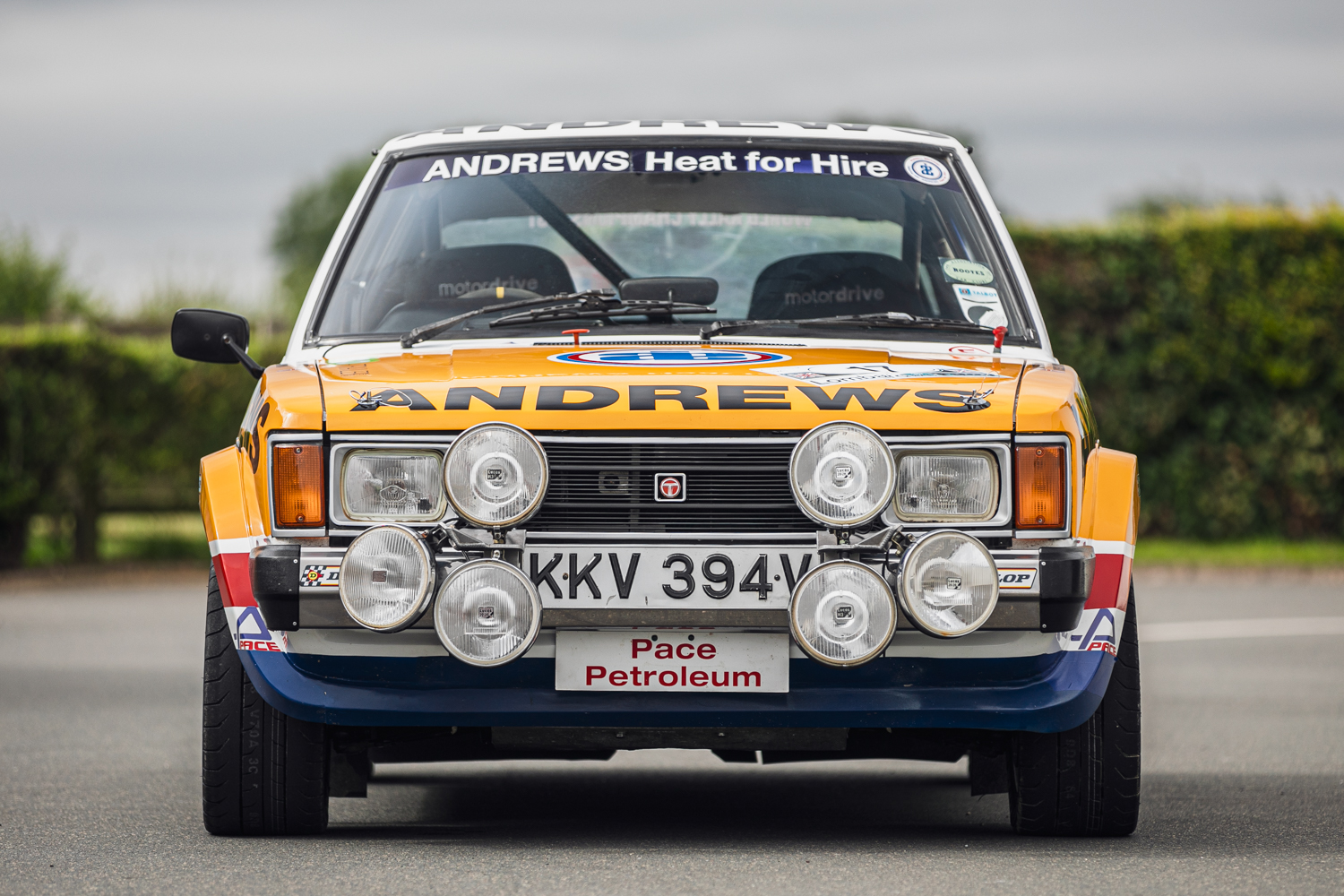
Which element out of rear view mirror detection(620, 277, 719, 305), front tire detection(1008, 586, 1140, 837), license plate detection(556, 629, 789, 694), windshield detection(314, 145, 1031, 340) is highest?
windshield detection(314, 145, 1031, 340)

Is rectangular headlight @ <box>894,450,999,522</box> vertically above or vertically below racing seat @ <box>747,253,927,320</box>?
below

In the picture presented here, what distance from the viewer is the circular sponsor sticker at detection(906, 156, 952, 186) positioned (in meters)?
5.86

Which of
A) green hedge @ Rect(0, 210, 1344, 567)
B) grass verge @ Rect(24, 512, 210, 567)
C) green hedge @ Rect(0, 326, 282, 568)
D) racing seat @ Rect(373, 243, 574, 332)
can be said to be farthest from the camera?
green hedge @ Rect(0, 210, 1344, 567)

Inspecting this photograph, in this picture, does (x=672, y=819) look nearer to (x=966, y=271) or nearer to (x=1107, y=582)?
(x=1107, y=582)

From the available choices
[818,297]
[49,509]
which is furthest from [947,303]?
[49,509]

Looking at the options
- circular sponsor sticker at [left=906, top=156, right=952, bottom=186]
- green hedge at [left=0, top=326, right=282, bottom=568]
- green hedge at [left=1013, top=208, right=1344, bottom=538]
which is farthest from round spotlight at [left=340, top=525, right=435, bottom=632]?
green hedge at [left=1013, top=208, right=1344, bottom=538]

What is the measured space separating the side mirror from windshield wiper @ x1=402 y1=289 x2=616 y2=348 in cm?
54

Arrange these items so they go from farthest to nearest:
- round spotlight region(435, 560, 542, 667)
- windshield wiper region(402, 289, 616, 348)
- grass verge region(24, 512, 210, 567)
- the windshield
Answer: grass verge region(24, 512, 210, 567) → the windshield → windshield wiper region(402, 289, 616, 348) → round spotlight region(435, 560, 542, 667)

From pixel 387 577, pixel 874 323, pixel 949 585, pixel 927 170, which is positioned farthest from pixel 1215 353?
pixel 387 577

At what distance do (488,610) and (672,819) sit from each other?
1473 millimetres

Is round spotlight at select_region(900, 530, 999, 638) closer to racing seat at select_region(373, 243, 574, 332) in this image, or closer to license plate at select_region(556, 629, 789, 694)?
license plate at select_region(556, 629, 789, 694)

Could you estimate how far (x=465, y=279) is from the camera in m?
5.62

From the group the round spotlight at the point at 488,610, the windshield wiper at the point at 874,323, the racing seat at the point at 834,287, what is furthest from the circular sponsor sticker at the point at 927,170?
the round spotlight at the point at 488,610

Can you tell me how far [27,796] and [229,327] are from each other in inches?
64.3
